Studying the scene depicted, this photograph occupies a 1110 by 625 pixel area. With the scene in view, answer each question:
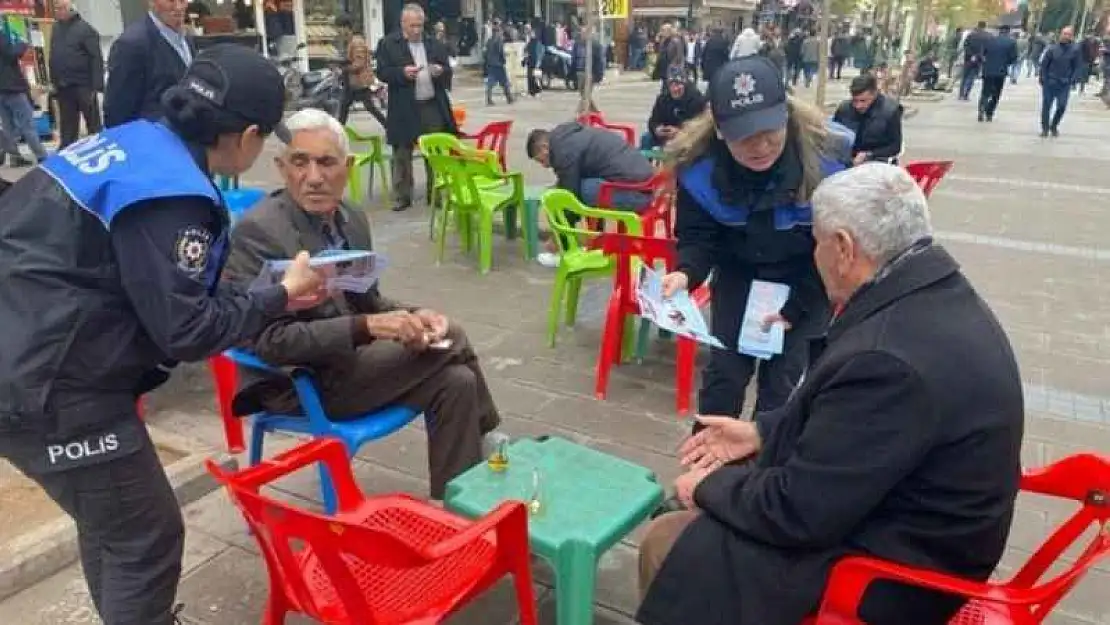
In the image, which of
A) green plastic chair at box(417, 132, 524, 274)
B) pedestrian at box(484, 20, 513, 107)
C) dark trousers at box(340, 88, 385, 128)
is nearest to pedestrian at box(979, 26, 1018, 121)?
pedestrian at box(484, 20, 513, 107)

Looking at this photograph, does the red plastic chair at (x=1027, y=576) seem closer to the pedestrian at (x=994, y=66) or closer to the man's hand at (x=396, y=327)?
the man's hand at (x=396, y=327)

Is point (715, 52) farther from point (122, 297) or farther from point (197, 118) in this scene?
point (122, 297)

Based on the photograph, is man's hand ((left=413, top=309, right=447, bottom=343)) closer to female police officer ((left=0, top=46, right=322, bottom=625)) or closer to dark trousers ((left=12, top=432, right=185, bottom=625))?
female police officer ((left=0, top=46, right=322, bottom=625))

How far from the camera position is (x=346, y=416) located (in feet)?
9.26

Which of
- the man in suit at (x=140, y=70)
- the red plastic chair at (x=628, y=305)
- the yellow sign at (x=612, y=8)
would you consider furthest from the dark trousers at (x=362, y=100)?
the red plastic chair at (x=628, y=305)

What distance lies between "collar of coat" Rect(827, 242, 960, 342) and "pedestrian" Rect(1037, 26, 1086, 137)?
14.2 m

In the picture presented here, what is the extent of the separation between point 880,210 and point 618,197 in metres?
4.11

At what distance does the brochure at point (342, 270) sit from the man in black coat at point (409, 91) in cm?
532

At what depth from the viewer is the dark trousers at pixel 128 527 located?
6.14 feet

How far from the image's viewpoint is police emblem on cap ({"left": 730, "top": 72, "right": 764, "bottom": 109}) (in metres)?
2.62

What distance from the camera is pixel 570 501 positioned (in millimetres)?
2244

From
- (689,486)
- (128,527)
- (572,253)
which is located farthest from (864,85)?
(128,527)

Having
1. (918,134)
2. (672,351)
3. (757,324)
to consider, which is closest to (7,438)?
(757,324)

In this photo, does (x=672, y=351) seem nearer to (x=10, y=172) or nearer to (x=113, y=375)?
(x=113, y=375)
